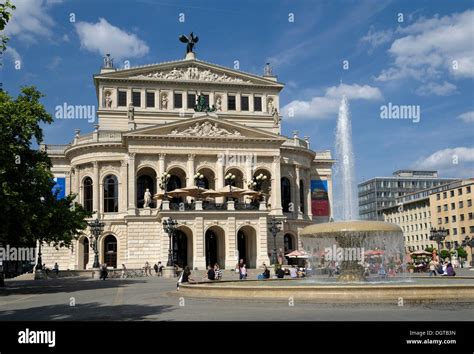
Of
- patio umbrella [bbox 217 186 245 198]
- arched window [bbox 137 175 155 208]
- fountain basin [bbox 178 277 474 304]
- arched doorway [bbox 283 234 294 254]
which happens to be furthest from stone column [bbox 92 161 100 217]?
fountain basin [bbox 178 277 474 304]

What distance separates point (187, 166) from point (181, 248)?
26.7 ft

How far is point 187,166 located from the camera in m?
57.8

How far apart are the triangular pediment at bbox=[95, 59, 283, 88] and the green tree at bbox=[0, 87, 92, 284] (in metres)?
32.1

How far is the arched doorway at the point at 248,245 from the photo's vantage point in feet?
177

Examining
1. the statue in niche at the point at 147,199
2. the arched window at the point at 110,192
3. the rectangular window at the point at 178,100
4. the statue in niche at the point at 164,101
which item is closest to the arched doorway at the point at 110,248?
the arched window at the point at 110,192

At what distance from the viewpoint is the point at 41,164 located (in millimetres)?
33344

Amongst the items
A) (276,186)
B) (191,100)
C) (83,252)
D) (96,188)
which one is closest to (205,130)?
(276,186)

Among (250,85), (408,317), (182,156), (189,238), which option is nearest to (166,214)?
(189,238)

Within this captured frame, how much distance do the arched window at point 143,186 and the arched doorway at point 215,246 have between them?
8061mm

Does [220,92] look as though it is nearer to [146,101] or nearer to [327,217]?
[146,101]

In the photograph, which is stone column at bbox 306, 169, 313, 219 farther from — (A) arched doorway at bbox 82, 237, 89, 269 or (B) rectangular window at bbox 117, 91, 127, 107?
(A) arched doorway at bbox 82, 237, 89, 269

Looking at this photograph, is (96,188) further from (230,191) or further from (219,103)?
(219,103)

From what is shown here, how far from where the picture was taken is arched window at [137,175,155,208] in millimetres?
59250
